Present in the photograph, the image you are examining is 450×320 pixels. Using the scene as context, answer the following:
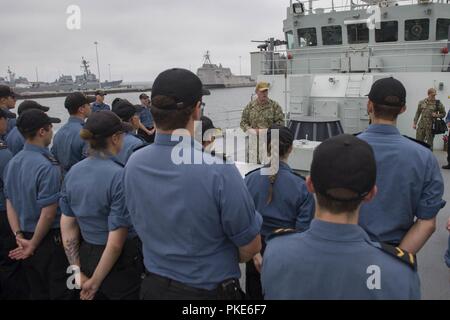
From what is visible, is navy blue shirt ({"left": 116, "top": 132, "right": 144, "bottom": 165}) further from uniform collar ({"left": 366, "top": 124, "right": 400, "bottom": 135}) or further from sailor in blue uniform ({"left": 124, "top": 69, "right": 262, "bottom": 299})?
uniform collar ({"left": 366, "top": 124, "right": 400, "bottom": 135})

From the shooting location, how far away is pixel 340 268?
1.25 metres

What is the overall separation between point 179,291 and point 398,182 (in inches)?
52.3

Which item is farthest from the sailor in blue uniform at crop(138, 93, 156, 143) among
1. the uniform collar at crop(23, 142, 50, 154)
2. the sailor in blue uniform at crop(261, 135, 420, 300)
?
the sailor in blue uniform at crop(261, 135, 420, 300)

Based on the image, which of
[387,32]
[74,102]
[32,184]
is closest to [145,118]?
[74,102]

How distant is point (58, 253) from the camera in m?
2.83

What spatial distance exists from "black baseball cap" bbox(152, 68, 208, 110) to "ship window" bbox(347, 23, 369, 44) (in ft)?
35.6

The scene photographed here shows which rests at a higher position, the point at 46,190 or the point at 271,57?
the point at 271,57

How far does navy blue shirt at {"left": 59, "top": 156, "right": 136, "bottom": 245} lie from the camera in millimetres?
2237

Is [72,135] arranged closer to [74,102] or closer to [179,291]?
[74,102]

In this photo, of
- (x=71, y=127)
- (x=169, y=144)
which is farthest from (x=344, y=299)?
→ (x=71, y=127)

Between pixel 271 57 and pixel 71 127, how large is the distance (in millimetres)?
9553

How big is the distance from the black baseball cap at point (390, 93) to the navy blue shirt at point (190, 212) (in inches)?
41.1

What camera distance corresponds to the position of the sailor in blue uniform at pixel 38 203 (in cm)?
267

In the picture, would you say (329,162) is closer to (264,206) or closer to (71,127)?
(264,206)
